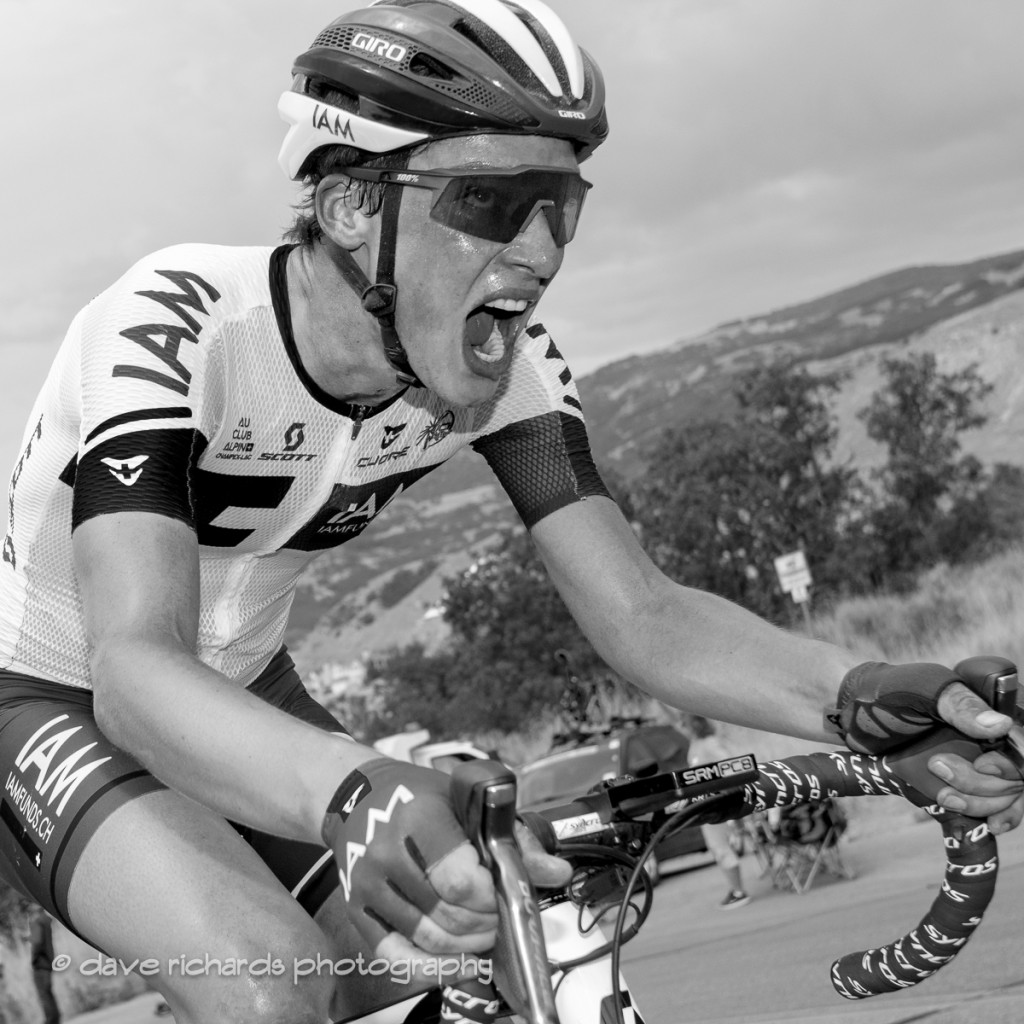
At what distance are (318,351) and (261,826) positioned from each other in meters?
1.44

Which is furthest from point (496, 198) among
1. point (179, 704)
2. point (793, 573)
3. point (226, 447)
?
point (793, 573)


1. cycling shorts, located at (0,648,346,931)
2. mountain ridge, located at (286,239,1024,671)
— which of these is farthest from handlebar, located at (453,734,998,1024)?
mountain ridge, located at (286,239,1024,671)

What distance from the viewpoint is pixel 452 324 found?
2842 mm

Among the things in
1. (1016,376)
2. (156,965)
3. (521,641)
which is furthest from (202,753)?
(1016,376)

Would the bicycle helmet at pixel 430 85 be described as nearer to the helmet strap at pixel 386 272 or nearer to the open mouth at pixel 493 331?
the helmet strap at pixel 386 272

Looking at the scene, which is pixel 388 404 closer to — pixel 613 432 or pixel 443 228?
pixel 443 228

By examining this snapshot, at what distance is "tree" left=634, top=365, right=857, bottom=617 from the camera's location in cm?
3350

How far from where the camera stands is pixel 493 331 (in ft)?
9.47

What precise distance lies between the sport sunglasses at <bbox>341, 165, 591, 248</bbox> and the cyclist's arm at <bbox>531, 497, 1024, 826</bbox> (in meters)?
0.83

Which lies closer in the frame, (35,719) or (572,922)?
(572,922)

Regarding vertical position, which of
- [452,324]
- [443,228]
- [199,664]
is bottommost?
[199,664]

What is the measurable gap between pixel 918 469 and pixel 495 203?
3306 cm

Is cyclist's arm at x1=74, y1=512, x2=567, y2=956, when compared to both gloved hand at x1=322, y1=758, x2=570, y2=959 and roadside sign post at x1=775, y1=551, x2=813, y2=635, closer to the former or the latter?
gloved hand at x1=322, y1=758, x2=570, y2=959

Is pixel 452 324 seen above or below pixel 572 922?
above
